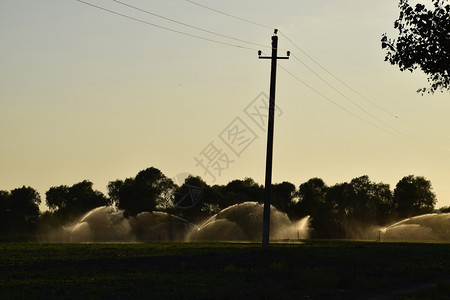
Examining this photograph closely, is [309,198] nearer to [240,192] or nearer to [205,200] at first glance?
[240,192]

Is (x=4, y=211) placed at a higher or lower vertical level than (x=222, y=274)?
higher

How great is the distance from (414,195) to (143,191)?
179 feet

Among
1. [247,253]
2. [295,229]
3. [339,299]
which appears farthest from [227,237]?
[339,299]

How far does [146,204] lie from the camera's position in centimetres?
12762

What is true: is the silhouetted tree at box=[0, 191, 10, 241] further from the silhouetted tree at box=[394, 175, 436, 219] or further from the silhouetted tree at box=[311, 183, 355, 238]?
the silhouetted tree at box=[394, 175, 436, 219]

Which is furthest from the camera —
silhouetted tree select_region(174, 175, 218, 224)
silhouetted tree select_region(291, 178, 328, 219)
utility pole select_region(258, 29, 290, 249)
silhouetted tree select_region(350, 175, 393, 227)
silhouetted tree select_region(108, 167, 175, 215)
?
silhouetted tree select_region(291, 178, 328, 219)

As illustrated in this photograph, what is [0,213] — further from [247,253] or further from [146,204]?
[247,253]

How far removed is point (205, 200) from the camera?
14900 centimetres

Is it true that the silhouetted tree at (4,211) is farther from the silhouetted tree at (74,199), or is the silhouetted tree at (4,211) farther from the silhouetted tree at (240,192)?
the silhouetted tree at (240,192)

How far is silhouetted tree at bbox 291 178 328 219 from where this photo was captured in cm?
15100

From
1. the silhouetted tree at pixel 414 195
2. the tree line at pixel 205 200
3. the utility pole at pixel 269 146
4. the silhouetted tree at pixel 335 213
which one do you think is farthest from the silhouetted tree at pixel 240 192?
the utility pole at pixel 269 146

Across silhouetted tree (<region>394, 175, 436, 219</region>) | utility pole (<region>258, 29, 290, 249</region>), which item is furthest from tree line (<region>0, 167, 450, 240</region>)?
utility pole (<region>258, 29, 290, 249</region>)

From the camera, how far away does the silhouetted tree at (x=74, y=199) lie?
144500mm

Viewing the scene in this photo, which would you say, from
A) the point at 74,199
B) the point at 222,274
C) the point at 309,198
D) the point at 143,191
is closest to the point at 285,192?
the point at 309,198
